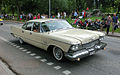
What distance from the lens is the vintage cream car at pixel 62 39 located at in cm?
430

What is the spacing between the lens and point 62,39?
14.6 ft

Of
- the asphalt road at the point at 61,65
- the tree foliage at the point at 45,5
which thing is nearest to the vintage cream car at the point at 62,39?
the asphalt road at the point at 61,65

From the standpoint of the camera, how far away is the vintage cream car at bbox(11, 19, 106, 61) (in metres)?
4.30

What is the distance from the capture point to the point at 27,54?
6.11 m

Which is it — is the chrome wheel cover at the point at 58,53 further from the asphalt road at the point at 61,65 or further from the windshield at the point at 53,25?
the windshield at the point at 53,25

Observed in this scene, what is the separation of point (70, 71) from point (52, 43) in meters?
1.26

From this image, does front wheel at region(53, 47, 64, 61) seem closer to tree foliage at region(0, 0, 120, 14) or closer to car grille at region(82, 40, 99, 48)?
car grille at region(82, 40, 99, 48)

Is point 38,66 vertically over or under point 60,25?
under

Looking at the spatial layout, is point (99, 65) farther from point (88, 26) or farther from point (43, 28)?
point (88, 26)

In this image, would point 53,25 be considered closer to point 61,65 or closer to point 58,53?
point 58,53

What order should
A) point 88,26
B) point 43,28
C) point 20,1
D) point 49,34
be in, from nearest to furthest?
point 49,34, point 43,28, point 88,26, point 20,1

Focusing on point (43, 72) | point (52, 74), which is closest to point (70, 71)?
point (52, 74)

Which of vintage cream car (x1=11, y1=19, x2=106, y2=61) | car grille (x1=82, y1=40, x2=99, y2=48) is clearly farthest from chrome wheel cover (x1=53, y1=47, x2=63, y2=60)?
car grille (x1=82, y1=40, x2=99, y2=48)

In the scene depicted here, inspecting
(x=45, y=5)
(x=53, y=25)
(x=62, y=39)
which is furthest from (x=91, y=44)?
(x=45, y=5)
